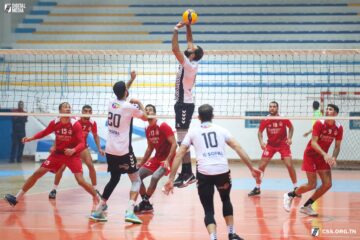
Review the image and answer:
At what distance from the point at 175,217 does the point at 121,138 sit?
73.3 inches

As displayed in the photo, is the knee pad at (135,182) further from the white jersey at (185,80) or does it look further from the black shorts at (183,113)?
the white jersey at (185,80)

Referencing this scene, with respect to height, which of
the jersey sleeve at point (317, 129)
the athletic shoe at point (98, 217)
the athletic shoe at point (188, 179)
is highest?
the jersey sleeve at point (317, 129)

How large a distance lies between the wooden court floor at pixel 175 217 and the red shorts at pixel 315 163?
862 mm

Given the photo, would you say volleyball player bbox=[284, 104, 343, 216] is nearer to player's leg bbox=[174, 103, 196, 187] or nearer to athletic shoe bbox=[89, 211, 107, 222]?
player's leg bbox=[174, 103, 196, 187]

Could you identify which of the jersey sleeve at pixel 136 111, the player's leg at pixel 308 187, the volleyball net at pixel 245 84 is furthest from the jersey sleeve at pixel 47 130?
the volleyball net at pixel 245 84

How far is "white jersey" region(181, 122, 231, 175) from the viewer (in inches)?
346

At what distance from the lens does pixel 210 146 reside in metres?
8.79

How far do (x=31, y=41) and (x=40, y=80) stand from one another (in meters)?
3.56

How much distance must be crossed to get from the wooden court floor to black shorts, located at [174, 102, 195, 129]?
164cm

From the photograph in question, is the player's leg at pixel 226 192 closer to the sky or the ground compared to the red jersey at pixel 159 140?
closer to the ground

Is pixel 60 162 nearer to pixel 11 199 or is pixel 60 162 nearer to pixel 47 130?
pixel 47 130

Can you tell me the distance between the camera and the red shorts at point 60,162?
495 inches

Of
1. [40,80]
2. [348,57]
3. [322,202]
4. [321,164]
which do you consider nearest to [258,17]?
[348,57]

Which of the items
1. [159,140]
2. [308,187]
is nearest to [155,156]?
[159,140]
